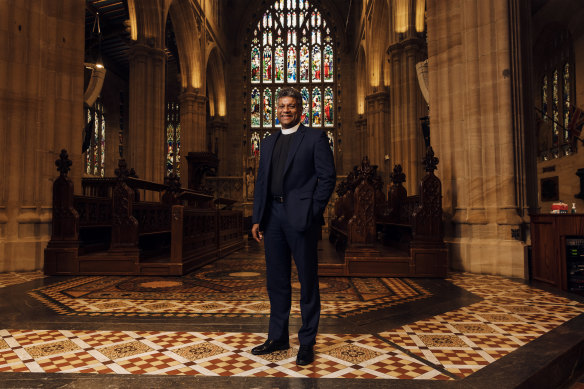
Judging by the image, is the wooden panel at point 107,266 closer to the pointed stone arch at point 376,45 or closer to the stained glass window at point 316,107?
the pointed stone arch at point 376,45

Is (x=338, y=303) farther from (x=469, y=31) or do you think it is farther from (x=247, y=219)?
(x=247, y=219)

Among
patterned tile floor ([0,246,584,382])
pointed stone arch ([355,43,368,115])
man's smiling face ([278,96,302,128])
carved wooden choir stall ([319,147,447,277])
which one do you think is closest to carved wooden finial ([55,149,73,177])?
patterned tile floor ([0,246,584,382])

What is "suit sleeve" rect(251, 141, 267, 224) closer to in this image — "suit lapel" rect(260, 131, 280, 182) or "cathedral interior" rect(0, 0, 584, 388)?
"suit lapel" rect(260, 131, 280, 182)

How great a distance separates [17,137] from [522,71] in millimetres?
7703

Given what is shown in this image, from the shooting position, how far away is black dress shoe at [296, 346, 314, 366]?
85.5 inches

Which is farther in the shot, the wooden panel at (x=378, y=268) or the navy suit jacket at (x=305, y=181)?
the wooden panel at (x=378, y=268)

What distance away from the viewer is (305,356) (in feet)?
7.18

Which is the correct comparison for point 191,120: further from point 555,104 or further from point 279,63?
point 555,104

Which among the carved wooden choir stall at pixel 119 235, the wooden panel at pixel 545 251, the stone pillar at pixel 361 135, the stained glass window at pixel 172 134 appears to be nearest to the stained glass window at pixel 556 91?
the stone pillar at pixel 361 135

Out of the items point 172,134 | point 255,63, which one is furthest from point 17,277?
point 172,134

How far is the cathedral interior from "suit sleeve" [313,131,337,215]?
899 mm

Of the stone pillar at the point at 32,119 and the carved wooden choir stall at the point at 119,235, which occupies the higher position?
the stone pillar at the point at 32,119

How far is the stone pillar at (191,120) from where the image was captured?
16.8 metres

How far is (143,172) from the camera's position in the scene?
1196 centimetres
